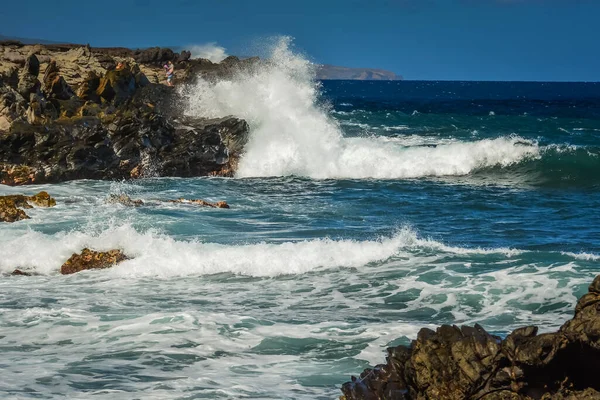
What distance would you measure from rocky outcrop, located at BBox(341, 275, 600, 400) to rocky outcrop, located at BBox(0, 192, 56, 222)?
11.7 metres

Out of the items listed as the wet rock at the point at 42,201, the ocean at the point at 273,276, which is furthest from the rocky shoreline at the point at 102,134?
the wet rock at the point at 42,201

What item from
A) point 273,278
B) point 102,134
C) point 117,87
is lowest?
point 273,278

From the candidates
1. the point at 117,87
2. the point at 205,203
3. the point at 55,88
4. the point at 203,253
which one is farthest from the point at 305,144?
the point at 203,253

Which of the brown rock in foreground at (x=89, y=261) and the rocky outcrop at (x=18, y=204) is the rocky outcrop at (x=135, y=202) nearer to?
the rocky outcrop at (x=18, y=204)

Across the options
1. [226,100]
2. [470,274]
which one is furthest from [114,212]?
[226,100]

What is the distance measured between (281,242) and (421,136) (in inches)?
997

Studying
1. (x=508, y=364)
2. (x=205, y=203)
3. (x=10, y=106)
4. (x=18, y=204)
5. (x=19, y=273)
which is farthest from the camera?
(x=10, y=106)

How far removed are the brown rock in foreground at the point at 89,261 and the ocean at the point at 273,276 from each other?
26cm

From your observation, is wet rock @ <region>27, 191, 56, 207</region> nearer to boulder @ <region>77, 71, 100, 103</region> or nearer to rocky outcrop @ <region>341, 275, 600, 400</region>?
boulder @ <region>77, 71, 100, 103</region>

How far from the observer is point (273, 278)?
11953 mm

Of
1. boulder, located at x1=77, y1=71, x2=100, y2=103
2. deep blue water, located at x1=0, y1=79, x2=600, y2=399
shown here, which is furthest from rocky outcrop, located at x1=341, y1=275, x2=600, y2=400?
boulder, located at x1=77, y1=71, x2=100, y2=103

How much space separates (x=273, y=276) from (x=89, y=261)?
282cm

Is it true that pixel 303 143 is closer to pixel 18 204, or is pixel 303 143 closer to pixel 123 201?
pixel 123 201

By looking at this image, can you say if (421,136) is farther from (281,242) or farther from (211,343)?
(211,343)
